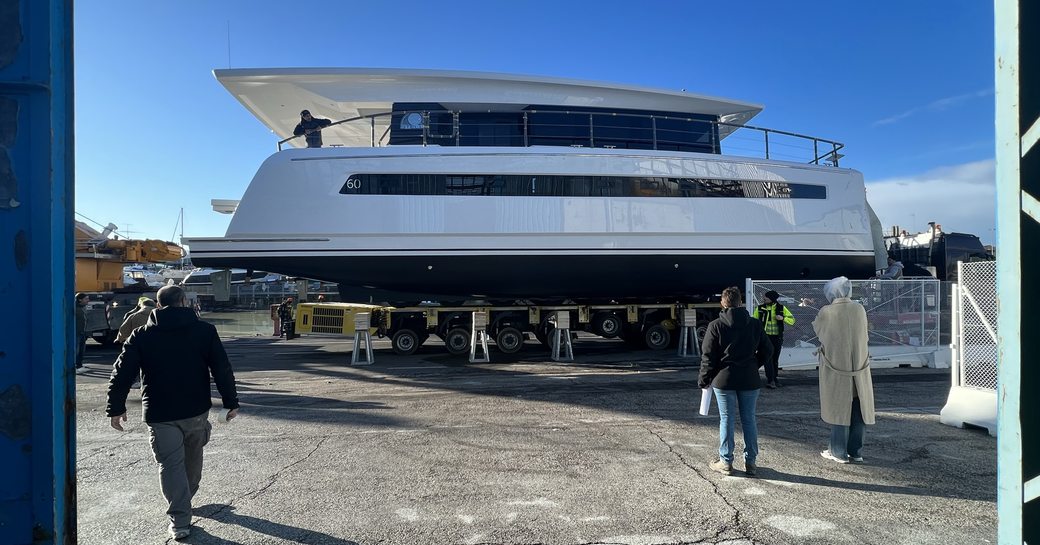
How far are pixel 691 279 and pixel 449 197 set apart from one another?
16.5 feet

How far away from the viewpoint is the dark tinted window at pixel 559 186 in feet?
30.2

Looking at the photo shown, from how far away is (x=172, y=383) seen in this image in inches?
115

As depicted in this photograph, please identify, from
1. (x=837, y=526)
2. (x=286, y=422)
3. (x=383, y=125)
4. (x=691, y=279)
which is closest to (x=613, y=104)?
(x=691, y=279)

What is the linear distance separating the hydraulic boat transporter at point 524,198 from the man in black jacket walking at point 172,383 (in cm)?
621

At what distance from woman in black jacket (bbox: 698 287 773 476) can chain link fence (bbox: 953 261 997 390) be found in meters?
3.14

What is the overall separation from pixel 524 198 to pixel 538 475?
6.31 metres

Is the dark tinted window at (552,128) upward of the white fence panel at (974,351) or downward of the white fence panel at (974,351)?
upward

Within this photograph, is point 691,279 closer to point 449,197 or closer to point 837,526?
point 449,197

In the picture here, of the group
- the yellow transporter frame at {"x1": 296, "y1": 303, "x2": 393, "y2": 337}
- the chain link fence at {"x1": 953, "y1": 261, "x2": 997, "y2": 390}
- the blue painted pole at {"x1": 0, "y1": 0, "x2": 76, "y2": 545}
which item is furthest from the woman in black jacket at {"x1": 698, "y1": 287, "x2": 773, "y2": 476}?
the yellow transporter frame at {"x1": 296, "y1": 303, "x2": 393, "y2": 337}

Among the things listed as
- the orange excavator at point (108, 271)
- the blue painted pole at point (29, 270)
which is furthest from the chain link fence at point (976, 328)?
the orange excavator at point (108, 271)

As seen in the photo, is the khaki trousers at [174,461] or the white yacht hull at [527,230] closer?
the khaki trousers at [174,461]

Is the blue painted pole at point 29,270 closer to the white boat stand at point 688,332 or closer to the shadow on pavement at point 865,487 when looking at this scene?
the shadow on pavement at point 865,487

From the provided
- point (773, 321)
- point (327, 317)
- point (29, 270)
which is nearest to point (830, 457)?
point (773, 321)

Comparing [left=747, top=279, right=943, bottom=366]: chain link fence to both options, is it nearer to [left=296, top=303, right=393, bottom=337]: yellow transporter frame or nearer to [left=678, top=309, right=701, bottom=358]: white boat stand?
[left=678, top=309, right=701, bottom=358]: white boat stand
